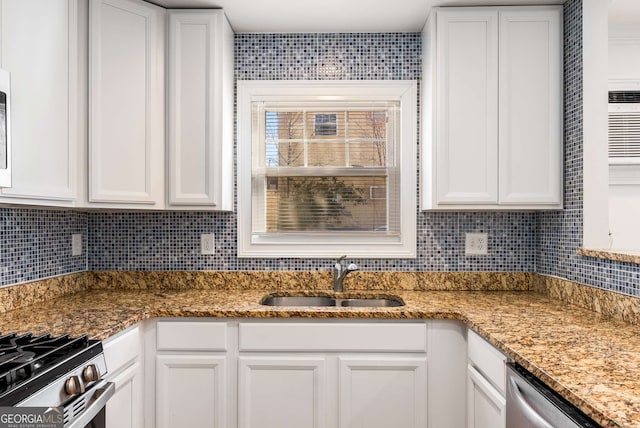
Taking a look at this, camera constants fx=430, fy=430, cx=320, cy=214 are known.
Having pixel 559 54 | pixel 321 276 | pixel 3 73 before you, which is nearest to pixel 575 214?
pixel 559 54

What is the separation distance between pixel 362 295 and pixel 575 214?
3.85 feet

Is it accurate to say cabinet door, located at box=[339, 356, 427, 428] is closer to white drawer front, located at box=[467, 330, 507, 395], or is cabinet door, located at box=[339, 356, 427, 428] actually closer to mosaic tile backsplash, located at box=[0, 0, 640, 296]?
white drawer front, located at box=[467, 330, 507, 395]

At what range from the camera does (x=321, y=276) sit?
2.56 metres

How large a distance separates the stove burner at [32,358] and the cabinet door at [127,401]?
1.25 ft

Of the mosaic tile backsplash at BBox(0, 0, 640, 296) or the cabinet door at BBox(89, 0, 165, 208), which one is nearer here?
the cabinet door at BBox(89, 0, 165, 208)

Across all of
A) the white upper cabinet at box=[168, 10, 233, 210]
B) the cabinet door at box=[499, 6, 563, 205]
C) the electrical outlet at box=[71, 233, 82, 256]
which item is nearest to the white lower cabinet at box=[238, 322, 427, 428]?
the white upper cabinet at box=[168, 10, 233, 210]

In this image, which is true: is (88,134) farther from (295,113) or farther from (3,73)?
(295,113)

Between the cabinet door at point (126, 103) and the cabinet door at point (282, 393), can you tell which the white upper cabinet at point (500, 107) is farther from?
the cabinet door at point (126, 103)

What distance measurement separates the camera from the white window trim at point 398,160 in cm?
256

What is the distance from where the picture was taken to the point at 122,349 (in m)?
1.78

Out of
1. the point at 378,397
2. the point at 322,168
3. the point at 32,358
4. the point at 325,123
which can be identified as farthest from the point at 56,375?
the point at 325,123

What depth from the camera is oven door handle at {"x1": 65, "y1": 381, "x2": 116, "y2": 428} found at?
3.94 ft

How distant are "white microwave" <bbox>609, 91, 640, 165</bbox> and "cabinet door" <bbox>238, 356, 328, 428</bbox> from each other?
221 cm

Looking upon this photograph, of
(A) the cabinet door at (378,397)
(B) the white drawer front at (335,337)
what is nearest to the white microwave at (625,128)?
(B) the white drawer front at (335,337)
